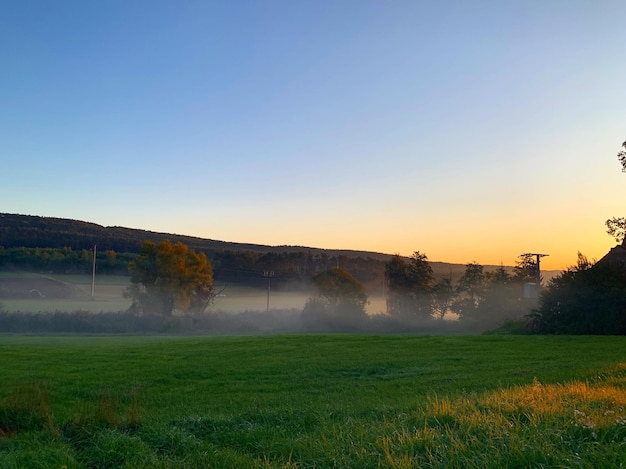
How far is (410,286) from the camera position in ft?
230

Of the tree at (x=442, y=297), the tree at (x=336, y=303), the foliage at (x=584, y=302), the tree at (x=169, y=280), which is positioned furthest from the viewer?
the tree at (x=442, y=297)

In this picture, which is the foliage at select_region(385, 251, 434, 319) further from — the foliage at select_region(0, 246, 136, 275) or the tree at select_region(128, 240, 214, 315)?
the foliage at select_region(0, 246, 136, 275)

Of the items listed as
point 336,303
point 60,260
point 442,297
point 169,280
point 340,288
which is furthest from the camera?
point 442,297

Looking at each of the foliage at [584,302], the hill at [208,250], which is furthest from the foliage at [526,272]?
the foliage at [584,302]

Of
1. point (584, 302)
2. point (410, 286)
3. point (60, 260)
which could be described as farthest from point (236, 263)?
point (584, 302)

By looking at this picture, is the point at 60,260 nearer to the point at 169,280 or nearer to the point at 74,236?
the point at 74,236

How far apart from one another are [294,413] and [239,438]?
5.24 ft

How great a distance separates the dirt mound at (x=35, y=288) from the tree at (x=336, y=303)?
30.0 meters

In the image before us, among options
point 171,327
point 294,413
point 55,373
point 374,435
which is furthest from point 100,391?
point 171,327

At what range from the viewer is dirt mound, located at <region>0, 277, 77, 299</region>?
61125mm

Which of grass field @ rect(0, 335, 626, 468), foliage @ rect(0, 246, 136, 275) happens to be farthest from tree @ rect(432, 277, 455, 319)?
grass field @ rect(0, 335, 626, 468)

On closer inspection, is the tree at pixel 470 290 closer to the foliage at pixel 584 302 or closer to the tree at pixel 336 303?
the tree at pixel 336 303

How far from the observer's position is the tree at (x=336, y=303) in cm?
6188

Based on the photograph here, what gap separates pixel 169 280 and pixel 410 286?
99.8ft
